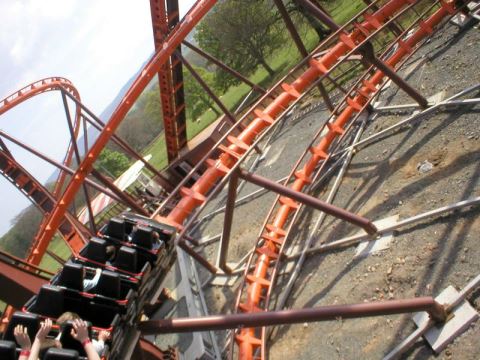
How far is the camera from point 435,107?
283 inches

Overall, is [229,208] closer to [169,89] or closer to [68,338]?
[68,338]

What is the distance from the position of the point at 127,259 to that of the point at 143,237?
1.16 feet

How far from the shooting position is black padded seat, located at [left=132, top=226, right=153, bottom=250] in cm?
461

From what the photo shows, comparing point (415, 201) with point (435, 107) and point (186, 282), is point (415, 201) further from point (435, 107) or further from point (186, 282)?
point (186, 282)

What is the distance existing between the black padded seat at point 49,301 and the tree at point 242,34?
28232 millimetres

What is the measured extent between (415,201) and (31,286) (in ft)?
17.6

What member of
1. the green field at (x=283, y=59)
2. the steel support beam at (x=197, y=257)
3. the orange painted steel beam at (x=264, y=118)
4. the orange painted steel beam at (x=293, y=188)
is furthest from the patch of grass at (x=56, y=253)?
the orange painted steel beam at (x=264, y=118)

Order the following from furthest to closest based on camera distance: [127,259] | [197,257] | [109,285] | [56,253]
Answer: [56,253] < [197,257] < [127,259] < [109,285]

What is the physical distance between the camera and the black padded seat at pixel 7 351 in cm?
329

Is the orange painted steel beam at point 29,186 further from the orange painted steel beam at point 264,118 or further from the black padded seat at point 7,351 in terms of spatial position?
the black padded seat at point 7,351

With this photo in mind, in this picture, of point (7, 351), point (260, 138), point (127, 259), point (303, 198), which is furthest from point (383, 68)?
point (7, 351)

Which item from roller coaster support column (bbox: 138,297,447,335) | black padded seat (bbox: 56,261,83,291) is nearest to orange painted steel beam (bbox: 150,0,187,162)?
black padded seat (bbox: 56,261,83,291)

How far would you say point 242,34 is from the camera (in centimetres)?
3200

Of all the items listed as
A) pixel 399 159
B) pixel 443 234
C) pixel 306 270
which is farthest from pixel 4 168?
pixel 443 234
